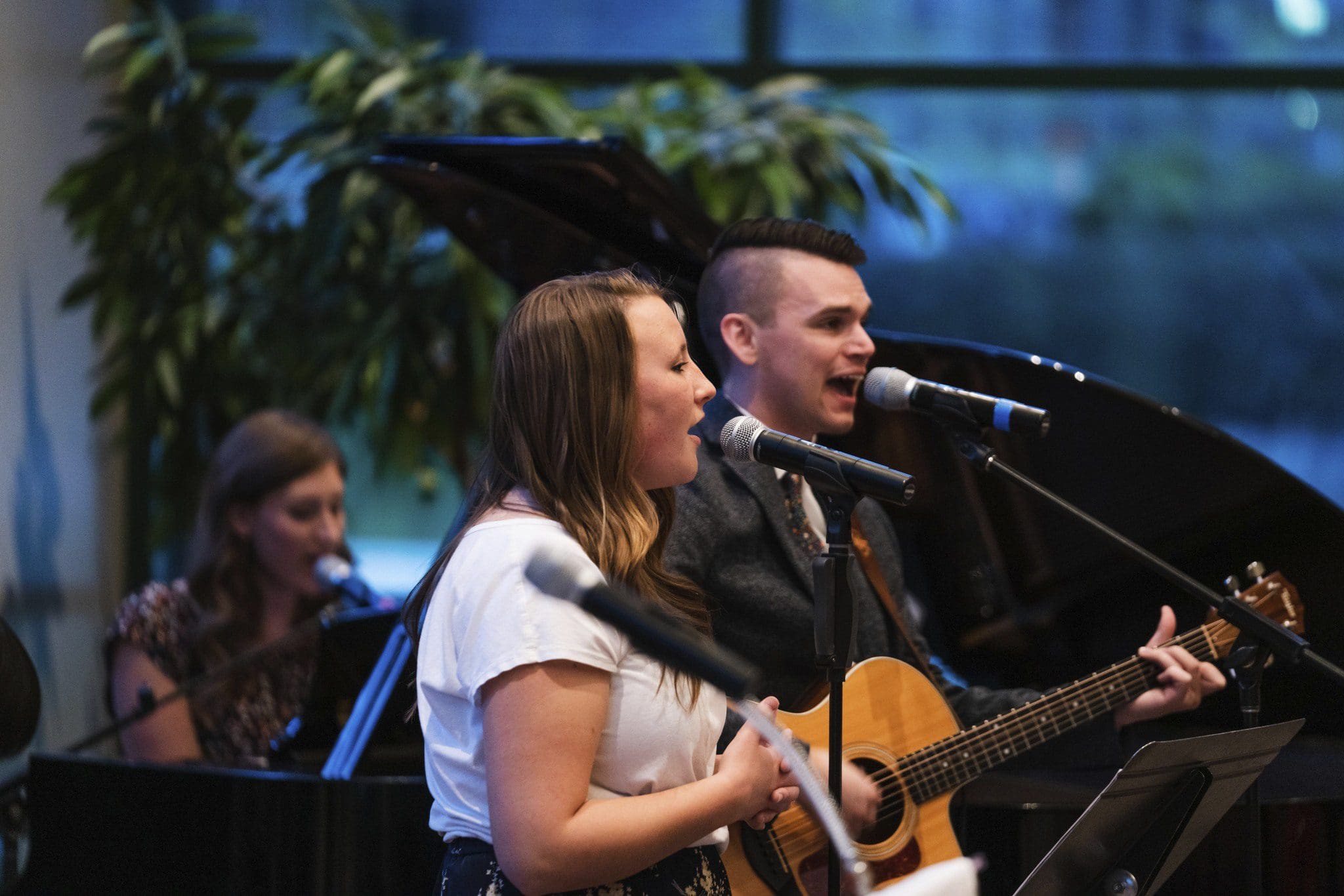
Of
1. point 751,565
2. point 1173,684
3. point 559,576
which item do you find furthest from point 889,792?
point 559,576

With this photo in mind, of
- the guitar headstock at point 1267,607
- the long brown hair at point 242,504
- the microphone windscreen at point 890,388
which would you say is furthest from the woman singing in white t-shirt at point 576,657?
the long brown hair at point 242,504

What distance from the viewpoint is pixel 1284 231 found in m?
5.39

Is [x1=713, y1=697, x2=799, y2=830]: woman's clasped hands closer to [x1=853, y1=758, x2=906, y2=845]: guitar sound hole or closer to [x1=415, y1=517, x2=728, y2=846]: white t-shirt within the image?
[x1=415, y1=517, x2=728, y2=846]: white t-shirt

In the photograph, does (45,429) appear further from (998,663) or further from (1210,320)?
(1210,320)

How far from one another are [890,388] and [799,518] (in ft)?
1.21

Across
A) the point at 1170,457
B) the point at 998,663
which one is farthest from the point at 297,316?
the point at 1170,457

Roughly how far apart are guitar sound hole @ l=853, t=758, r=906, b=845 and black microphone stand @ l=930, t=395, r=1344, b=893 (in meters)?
0.54

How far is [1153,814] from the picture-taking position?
201 centimetres

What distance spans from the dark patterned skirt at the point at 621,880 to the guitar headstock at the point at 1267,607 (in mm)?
1238

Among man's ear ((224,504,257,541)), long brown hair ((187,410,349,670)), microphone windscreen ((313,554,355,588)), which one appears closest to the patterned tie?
microphone windscreen ((313,554,355,588))

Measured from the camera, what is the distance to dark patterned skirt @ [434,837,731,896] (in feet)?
5.33

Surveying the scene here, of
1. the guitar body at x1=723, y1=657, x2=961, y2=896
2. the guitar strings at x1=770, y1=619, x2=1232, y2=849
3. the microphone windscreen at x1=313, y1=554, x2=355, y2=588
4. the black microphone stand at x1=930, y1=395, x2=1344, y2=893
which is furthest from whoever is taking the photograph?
the microphone windscreen at x1=313, y1=554, x2=355, y2=588

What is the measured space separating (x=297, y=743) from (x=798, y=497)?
1251 millimetres

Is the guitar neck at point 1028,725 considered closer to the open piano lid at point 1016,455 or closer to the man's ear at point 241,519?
the open piano lid at point 1016,455
